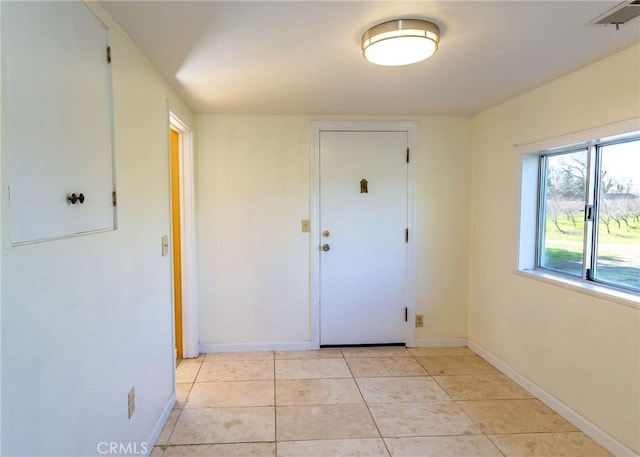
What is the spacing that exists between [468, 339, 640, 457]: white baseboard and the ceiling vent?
6.69 ft

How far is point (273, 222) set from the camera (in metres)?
3.15

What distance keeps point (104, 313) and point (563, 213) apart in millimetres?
2703

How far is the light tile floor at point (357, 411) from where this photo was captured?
1.92 metres

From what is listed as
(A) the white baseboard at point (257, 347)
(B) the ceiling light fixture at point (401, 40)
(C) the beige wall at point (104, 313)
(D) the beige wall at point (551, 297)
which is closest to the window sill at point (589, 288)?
(D) the beige wall at point (551, 297)

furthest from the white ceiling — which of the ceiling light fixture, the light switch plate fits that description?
the light switch plate

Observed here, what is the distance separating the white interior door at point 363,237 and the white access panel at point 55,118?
1.98m

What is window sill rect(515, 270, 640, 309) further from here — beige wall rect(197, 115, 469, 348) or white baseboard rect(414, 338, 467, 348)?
white baseboard rect(414, 338, 467, 348)

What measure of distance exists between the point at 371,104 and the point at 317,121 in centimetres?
54

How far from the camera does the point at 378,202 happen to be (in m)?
3.21

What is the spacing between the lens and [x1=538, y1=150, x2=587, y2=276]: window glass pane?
2227 millimetres

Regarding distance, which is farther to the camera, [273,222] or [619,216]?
[273,222]

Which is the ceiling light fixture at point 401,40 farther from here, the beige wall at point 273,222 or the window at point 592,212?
the beige wall at point 273,222

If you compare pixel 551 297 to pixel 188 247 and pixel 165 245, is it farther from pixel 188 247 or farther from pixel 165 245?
pixel 188 247

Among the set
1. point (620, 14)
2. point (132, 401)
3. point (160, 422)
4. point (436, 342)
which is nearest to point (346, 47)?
point (620, 14)
